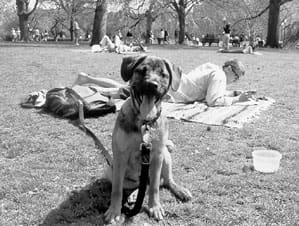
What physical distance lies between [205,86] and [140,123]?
207 inches

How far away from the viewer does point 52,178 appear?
4.59m

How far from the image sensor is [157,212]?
143 inches

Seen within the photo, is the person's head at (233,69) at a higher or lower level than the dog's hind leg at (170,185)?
higher

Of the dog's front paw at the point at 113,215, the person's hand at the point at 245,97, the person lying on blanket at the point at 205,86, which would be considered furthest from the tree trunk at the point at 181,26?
the dog's front paw at the point at 113,215

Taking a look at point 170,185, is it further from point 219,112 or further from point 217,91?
point 217,91

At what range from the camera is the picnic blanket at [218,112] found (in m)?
7.19

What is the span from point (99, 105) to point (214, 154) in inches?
114

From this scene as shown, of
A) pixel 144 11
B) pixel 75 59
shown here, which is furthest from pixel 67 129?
pixel 144 11

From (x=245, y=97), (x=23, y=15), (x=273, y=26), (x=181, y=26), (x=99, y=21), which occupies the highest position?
(x=23, y=15)

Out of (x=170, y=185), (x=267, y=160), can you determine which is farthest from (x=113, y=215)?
(x=267, y=160)

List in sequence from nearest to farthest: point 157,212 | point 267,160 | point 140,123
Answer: point 140,123, point 157,212, point 267,160

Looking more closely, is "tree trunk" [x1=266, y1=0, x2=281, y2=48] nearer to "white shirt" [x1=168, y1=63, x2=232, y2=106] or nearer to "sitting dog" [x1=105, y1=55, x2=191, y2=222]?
"white shirt" [x1=168, y1=63, x2=232, y2=106]

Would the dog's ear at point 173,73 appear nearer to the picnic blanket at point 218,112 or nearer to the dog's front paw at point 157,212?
the dog's front paw at point 157,212

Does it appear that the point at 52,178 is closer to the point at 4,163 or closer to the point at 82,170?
the point at 82,170
